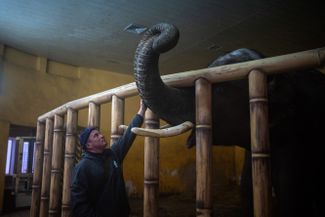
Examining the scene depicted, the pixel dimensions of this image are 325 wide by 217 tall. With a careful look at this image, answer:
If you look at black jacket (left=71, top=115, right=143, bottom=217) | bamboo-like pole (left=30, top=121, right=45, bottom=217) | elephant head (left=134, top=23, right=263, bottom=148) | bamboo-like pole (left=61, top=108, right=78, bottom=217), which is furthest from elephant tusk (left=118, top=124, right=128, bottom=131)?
bamboo-like pole (left=30, top=121, right=45, bottom=217)

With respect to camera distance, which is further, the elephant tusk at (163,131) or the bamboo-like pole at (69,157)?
the bamboo-like pole at (69,157)

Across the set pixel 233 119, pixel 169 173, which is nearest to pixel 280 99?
pixel 233 119

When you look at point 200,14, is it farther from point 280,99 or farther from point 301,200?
point 301,200

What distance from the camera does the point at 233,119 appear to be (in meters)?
2.52

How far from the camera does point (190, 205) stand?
693 cm

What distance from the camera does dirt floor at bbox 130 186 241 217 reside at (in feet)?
19.1

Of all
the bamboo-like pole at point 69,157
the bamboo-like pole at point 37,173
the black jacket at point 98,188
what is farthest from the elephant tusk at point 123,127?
the bamboo-like pole at point 37,173

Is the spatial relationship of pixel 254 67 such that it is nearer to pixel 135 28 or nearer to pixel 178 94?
pixel 178 94

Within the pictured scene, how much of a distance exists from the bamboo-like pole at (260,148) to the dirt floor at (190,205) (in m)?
3.71

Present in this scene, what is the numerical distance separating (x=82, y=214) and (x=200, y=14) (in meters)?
4.05

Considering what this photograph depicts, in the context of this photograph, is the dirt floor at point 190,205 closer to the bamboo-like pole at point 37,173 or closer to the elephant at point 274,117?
the bamboo-like pole at point 37,173

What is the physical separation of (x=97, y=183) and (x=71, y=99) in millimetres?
5674

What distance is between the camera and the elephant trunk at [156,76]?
2.11 meters

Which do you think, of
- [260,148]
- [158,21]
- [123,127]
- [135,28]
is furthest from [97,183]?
[135,28]
